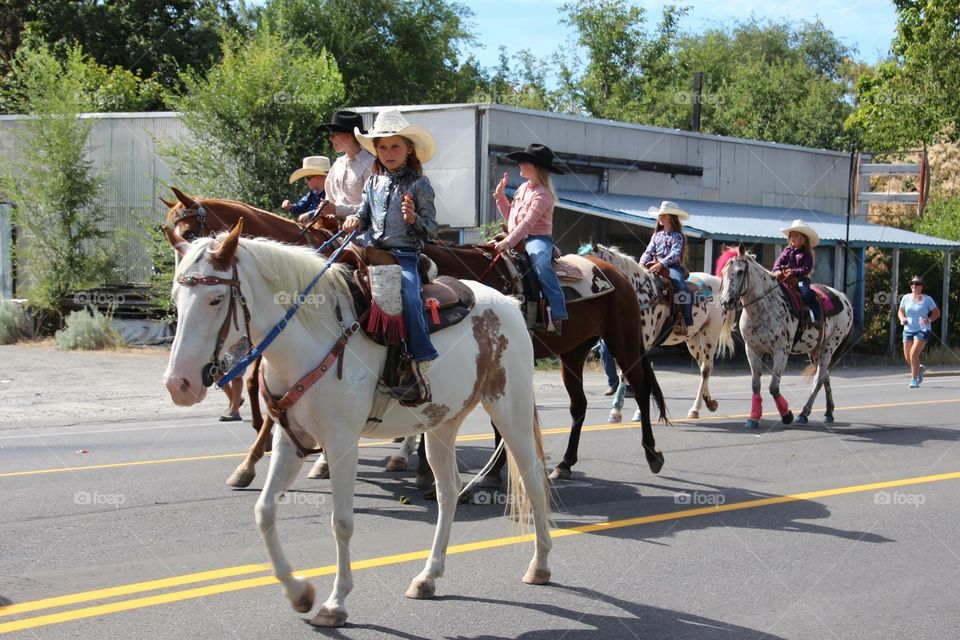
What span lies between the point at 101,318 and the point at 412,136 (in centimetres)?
1823

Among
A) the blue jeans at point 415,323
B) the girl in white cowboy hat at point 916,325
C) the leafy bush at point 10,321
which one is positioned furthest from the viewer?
the leafy bush at point 10,321

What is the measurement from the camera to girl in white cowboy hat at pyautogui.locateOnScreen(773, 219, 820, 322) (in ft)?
47.8

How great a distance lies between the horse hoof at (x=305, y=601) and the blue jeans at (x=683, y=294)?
30.0 feet

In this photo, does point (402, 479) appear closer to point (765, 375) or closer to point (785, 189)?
point (765, 375)

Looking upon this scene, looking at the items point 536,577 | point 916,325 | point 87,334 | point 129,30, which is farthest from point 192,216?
point 129,30

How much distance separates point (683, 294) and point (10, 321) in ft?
55.9

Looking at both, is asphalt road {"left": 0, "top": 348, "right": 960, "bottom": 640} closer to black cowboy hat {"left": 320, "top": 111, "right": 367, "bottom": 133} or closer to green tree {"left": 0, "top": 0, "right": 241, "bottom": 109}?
black cowboy hat {"left": 320, "top": 111, "right": 367, "bottom": 133}

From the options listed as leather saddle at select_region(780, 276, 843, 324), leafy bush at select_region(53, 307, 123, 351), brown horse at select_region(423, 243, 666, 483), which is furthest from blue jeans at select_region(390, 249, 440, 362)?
leafy bush at select_region(53, 307, 123, 351)

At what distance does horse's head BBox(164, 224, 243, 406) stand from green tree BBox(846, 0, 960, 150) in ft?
110

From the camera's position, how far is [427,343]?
19.5 ft

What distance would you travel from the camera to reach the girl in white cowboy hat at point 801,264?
47.8ft

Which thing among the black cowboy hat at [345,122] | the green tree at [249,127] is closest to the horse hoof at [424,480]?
the black cowboy hat at [345,122]

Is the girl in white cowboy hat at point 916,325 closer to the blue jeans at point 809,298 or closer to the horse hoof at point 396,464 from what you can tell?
the blue jeans at point 809,298

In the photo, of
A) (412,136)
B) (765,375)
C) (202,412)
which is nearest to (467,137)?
(765,375)
